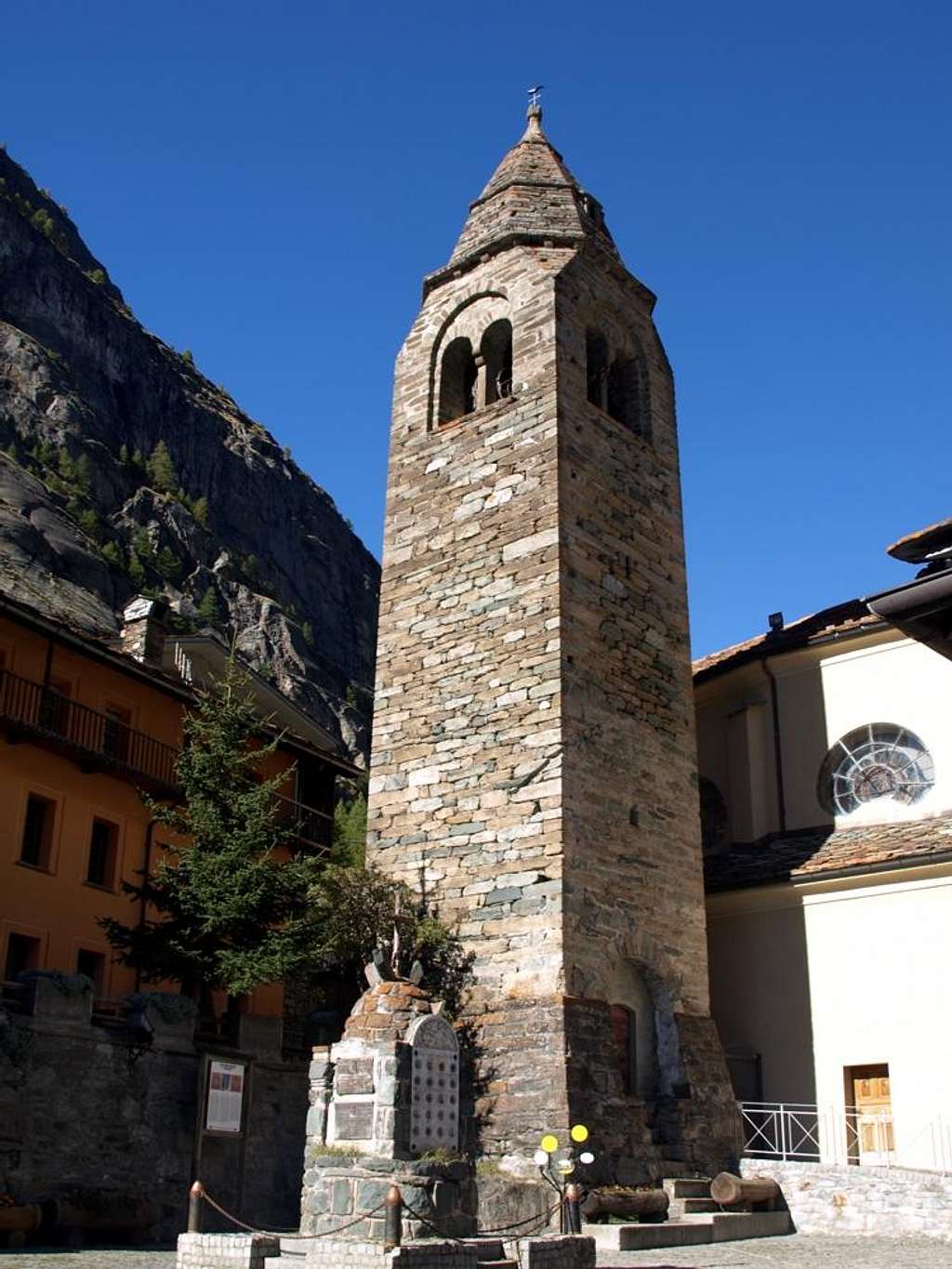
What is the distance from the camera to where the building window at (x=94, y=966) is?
20812 mm

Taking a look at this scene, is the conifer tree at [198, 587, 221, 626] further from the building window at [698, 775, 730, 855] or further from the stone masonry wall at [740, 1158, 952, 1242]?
the stone masonry wall at [740, 1158, 952, 1242]

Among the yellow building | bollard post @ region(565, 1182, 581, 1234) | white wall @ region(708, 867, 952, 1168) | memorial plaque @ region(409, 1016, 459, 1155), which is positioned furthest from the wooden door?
the yellow building

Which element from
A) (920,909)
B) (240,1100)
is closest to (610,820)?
(920,909)

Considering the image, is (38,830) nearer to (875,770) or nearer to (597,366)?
(597,366)

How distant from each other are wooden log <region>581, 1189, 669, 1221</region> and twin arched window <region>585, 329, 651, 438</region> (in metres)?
11.7

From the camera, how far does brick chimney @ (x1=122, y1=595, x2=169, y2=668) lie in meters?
27.0

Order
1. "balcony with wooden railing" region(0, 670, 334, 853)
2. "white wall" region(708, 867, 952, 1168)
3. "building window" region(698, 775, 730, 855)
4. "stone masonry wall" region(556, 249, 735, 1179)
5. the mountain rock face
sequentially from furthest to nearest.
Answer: the mountain rock face, "building window" region(698, 775, 730, 855), "balcony with wooden railing" region(0, 670, 334, 853), "white wall" region(708, 867, 952, 1168), "stone masonry wall" region(556, 249, 735, 1179)

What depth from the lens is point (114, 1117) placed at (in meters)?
14.4

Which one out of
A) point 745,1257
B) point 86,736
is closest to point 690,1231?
point 745,1257

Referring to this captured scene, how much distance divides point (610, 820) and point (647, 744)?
5.58ft

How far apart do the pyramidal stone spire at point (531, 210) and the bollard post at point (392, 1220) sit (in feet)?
51.4

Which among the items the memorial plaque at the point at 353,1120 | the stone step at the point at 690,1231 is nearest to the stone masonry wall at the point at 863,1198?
the stone step at the point at 690,1231

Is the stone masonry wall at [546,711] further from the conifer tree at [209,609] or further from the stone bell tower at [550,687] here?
the conifer tree at [209,609]

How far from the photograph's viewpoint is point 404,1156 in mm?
11055
